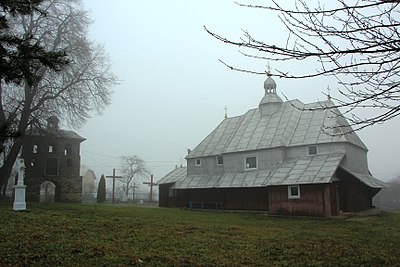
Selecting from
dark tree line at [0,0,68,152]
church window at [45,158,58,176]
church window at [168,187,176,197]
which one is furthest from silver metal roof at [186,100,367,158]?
dark tree line at [0,0,68,152]

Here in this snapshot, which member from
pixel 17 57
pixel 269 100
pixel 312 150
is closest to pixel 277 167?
pixel 312 150

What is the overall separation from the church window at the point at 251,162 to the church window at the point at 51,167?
19.5 m

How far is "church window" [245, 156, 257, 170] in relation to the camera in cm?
2716

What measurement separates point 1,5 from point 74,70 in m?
23.0

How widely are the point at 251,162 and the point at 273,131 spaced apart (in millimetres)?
2871

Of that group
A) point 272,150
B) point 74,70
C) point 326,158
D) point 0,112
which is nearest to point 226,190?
point 272,150

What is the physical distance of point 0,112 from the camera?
84.5 ft

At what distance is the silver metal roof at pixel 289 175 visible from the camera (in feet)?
71.0

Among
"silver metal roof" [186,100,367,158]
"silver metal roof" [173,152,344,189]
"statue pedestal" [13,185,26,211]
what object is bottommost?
"statue pedestal" [13,185,26,211]

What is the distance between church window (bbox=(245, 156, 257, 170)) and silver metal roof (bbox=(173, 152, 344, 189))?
0.50m

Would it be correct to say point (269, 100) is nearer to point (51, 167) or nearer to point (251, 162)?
point (251, 162)

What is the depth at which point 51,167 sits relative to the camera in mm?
35844

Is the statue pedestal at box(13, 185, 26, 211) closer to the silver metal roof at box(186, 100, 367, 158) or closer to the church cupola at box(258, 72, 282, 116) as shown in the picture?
the silver metal roof at box(186, 100, 367, 158)

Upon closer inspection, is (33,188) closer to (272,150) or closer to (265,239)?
(272,150)
